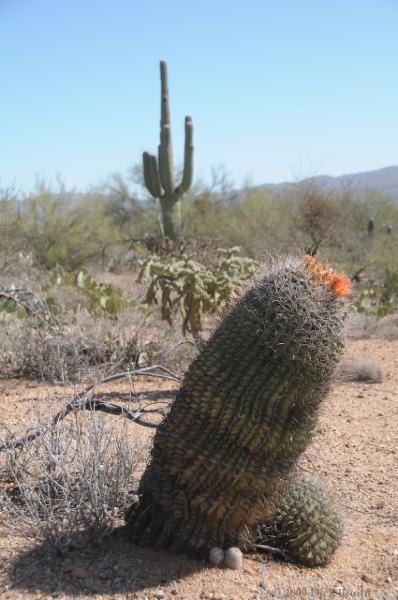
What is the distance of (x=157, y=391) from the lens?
23.5ft

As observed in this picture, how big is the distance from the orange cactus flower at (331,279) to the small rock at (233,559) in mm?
1375

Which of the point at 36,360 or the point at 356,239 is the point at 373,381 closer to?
the point at 36,360

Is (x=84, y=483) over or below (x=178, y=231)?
below

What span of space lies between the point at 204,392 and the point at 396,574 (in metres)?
1.46

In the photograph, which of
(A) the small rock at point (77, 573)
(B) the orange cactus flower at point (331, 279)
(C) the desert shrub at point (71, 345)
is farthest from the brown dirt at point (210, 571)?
(C) the desert shrub at point (71, 345)

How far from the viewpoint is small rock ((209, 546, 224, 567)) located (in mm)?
3387

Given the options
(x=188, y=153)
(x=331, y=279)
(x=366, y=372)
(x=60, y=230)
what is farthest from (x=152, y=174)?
(x=331, y=279)

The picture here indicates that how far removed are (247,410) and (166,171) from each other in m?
16.9

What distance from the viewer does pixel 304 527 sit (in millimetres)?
3713

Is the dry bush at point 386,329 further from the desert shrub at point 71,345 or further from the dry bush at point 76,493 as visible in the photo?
the dry bush at point 76,493

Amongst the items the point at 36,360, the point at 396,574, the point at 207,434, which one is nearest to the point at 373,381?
the point at 36,360

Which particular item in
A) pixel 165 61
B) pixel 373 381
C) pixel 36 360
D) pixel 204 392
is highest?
pixel 165 61

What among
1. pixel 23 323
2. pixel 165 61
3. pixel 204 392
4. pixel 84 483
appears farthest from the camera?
pixel 165 61

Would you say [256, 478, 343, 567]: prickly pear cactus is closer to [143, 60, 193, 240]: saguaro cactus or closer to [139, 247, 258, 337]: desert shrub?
[139, 247, 258, 337]: desert shrub
